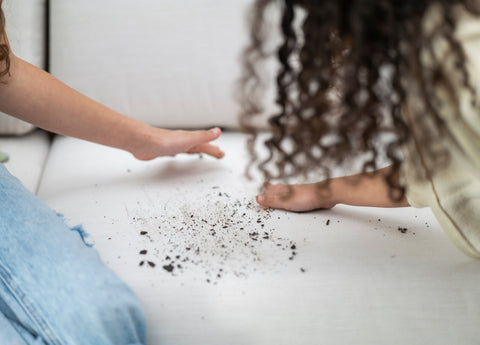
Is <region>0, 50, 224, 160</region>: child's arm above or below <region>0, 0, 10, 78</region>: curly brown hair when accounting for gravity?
below

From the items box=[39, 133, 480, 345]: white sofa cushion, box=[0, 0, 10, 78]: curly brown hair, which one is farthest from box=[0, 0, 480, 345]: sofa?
box=[0, 0, 10, 78]: curly brown hair

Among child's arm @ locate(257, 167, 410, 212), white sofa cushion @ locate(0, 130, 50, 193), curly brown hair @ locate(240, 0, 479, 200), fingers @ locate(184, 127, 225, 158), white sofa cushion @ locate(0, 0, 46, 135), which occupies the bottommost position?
white sofa cushion @ locate(0, 130, 50, 193)

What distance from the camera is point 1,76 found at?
29.0 inches

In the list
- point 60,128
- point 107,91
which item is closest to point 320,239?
point 60,128

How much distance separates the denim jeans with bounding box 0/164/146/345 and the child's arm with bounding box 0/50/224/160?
0.29 metres

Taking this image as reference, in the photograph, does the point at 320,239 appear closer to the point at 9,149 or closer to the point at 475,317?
the point at 475,317

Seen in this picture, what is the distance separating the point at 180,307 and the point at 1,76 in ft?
1.64

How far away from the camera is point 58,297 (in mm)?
504

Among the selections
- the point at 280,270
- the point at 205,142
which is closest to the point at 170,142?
the point at 205,142

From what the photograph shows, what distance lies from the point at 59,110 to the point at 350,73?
0.54 meters

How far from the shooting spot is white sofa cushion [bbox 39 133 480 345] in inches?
21.5

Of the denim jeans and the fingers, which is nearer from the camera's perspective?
the denim jeans

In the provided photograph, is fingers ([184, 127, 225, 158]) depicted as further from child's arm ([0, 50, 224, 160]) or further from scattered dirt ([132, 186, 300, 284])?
scattered dirt ([132, 186, 300, 284])

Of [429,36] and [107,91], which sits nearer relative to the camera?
[429,36]
